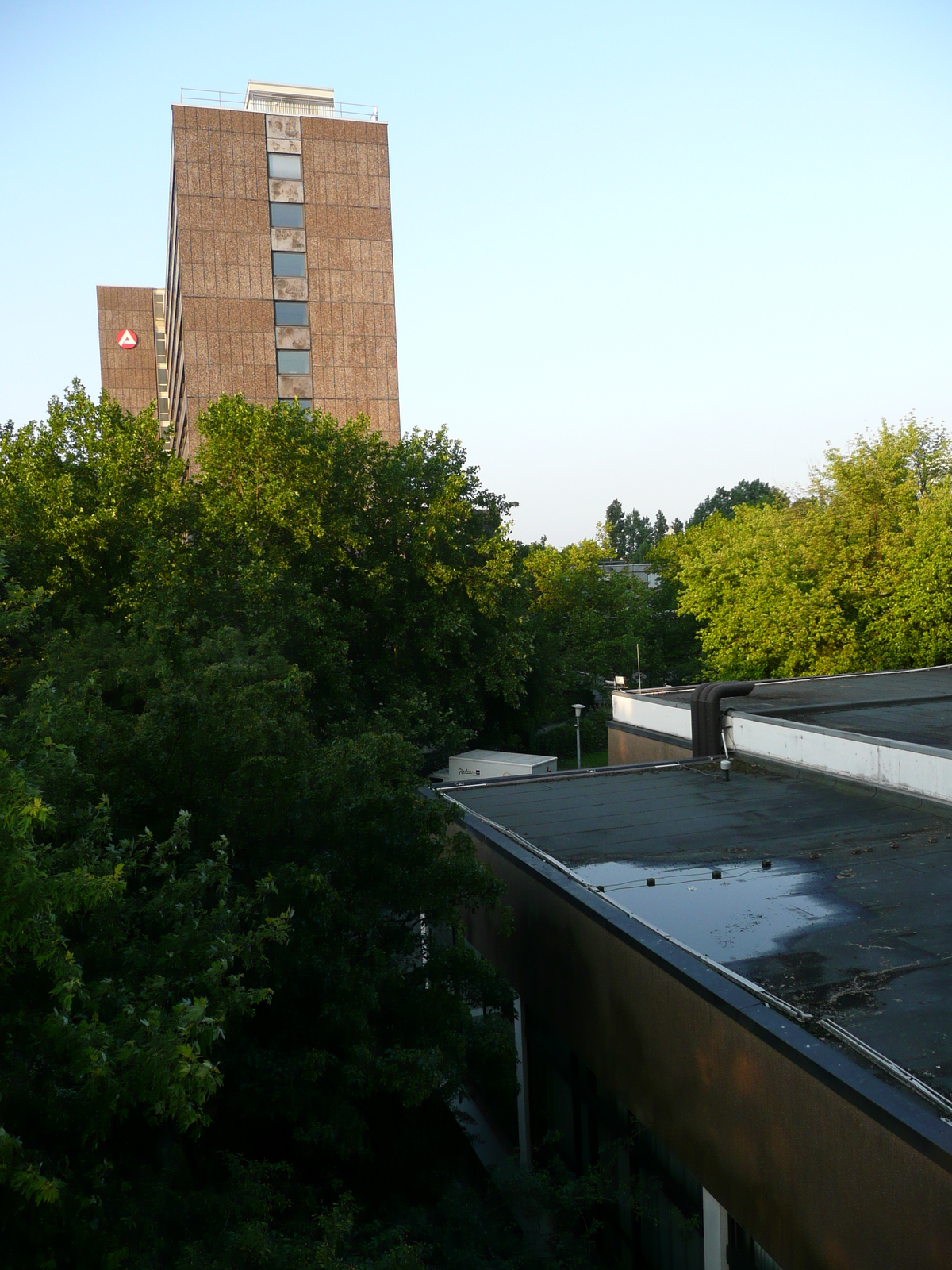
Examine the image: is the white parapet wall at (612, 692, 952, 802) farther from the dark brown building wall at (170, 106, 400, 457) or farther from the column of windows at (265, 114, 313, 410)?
the column of windows at (265, 114, 313, 410)

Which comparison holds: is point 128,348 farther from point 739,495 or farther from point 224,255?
point 739,495

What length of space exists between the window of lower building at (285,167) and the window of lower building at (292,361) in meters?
7.99

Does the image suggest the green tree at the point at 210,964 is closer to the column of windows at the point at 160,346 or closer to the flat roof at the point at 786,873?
the flat roof at the point at 786,873

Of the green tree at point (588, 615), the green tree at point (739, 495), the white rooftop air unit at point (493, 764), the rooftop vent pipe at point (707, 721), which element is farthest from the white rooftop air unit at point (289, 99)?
the green tree at point (739, 495)

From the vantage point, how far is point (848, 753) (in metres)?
13.9

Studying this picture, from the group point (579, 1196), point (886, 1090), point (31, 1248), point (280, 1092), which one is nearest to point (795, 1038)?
point (886, 1090)

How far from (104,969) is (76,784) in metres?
2.49

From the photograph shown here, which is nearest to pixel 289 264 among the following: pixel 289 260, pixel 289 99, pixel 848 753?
pixel 289 260

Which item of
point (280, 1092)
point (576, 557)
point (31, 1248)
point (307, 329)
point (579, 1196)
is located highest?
point (307, 329)

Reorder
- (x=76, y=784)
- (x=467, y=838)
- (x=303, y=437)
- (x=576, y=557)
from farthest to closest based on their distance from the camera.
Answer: (x=576, y=557) < (x=303, y=437) < (x=467, y=838) < (x=76, y=784)

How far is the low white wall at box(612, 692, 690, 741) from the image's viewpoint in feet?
63.2

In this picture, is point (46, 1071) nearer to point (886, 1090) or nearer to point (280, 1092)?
point (280, 1092)

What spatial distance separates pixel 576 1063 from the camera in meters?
10.7

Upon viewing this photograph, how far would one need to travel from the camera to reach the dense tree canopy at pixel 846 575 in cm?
3244
